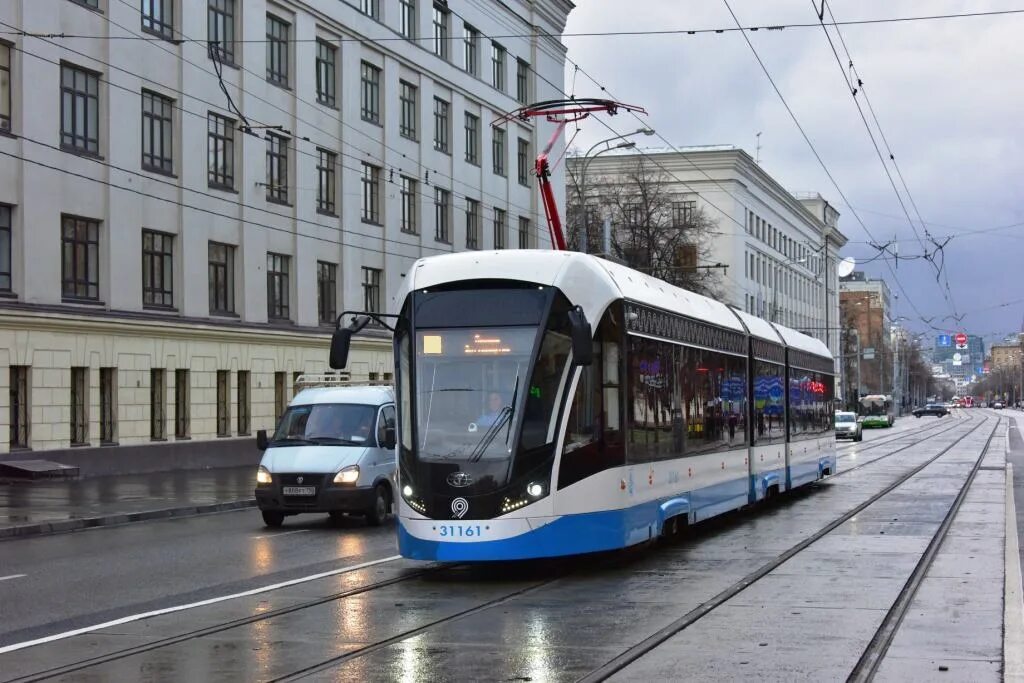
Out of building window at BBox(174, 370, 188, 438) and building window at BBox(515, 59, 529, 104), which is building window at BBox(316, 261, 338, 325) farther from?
building window at BBox(515, 59, 529, 104)

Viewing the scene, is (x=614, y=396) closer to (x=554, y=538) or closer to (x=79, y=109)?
(x=554, y=538)

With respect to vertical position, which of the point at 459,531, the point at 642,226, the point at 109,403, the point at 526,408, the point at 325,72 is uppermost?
the point at 325,72

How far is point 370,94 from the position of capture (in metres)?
45.5

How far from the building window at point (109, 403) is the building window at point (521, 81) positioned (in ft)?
90.2

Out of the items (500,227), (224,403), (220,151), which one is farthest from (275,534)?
(500,227)

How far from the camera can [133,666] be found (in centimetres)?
876

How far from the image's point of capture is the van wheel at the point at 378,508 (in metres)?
19.8

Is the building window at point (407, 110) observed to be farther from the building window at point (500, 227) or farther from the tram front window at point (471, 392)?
the tram front window at point (471, 392)

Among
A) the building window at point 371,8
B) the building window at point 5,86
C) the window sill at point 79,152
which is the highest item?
the building window at point 371,8

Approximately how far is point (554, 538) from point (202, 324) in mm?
25241

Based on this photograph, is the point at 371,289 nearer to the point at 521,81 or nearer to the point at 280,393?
the point at 280,393

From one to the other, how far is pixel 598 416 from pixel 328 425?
7875 mm

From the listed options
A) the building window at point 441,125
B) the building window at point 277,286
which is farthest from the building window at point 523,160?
the building window at point 277,286

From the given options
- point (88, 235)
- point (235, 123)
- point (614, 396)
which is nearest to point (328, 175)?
point (235, 123)
